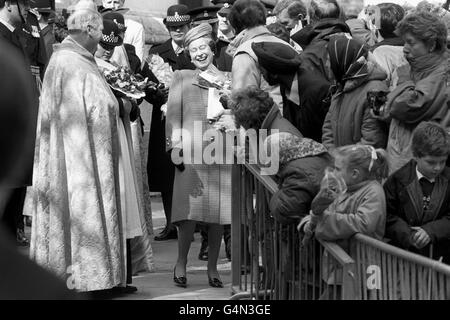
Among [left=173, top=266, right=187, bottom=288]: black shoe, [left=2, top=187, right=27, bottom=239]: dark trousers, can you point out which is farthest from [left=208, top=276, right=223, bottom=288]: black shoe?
[left=2, top=187, right=27, bottom=239]: dark trousers

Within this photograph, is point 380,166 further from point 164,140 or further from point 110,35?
point 164,140

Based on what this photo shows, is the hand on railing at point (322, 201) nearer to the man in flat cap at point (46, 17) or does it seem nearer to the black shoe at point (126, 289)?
the black shoe at point (126, 289)

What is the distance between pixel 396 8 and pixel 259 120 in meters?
2.11

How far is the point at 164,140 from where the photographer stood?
10070mm

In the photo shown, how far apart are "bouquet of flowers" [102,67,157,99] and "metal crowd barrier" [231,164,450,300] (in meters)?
1.31

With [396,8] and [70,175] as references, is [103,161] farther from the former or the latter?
[396,8]

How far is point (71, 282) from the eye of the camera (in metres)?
6.86

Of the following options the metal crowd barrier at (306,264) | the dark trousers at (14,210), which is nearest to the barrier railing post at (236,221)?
the metal crowd barrier at (306,264)

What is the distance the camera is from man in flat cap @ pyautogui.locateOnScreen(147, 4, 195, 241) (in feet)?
32.3

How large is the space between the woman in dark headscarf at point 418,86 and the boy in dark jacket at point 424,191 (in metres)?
0.26

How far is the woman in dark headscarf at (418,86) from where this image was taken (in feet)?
17.7

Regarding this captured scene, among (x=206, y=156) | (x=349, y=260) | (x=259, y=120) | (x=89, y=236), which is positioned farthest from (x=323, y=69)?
(x=349, y=260)

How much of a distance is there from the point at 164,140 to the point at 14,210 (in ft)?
7.44

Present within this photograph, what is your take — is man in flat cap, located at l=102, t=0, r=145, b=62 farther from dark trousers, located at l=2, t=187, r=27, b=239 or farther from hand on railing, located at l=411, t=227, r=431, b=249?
hand on railing, located at l=411, t=227, r=431, b=249
